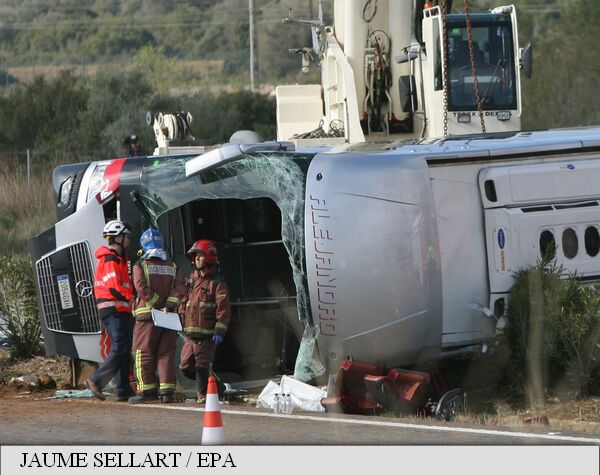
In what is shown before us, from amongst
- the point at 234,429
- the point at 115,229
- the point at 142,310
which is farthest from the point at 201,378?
the point at 234,429

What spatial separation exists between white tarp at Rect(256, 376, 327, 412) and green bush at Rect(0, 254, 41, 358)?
13.9ft

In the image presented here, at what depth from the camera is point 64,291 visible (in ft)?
43.1

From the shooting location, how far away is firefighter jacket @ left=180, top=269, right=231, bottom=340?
12.0 meters

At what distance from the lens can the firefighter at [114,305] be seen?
1221cm

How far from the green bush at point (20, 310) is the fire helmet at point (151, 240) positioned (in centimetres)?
346

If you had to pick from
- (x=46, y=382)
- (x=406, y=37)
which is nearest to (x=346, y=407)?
(x=46, y=382)

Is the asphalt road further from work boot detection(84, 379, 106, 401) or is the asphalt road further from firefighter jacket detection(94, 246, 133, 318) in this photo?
firefighter jacket detection(94, 246, 133, 318)

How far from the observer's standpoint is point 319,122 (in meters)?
19.9

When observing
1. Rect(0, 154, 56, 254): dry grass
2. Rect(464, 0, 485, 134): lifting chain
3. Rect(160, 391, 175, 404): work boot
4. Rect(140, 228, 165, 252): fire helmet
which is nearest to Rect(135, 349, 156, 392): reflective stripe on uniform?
Rect(160, 391, 175, 404): work boot

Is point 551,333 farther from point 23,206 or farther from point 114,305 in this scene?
point 23,206

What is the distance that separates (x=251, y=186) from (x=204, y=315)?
4.02 ft

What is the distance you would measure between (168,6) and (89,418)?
254 feet
